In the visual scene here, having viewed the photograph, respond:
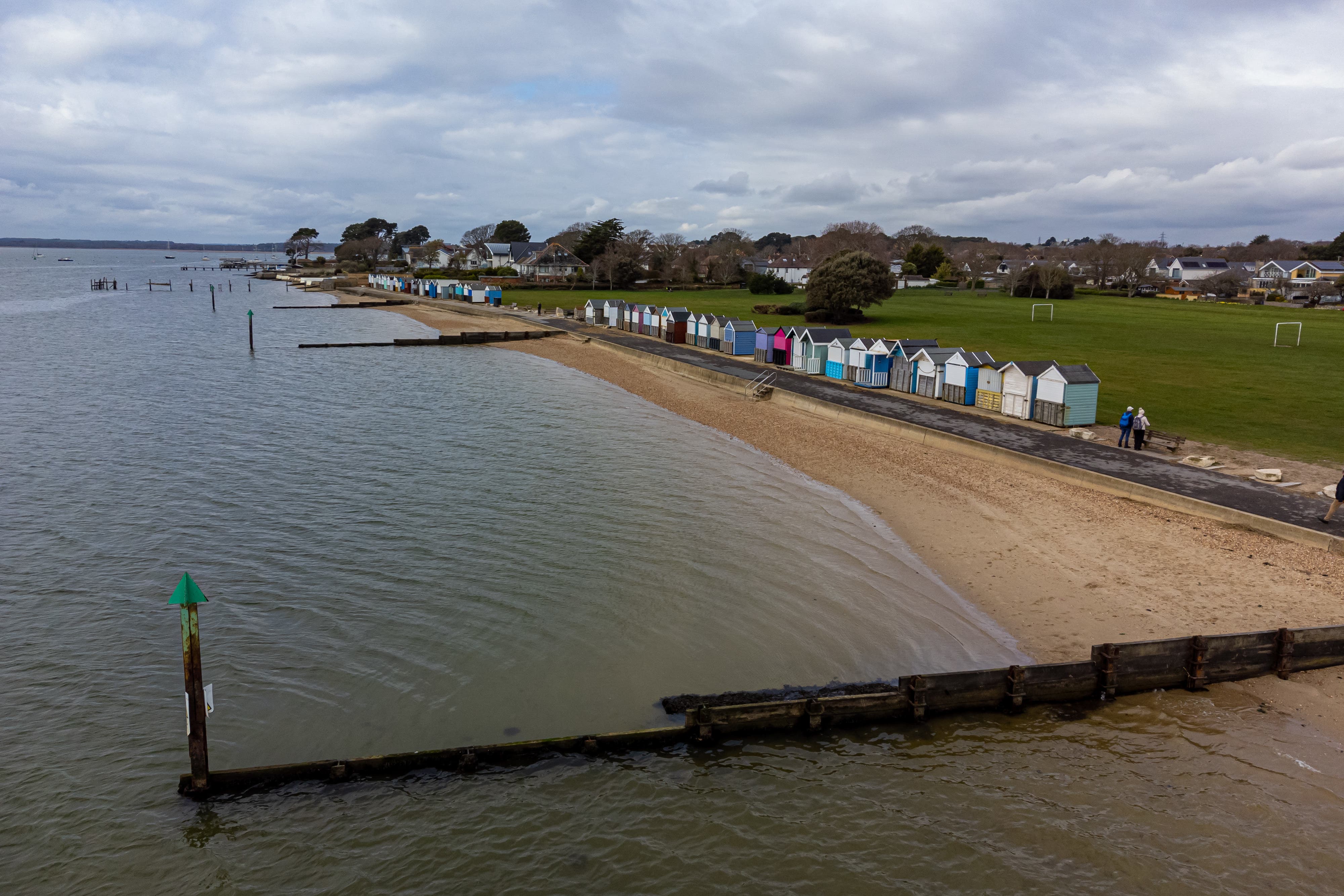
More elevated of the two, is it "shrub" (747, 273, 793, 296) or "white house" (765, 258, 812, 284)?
"white house" (765, 258, 812, 284)

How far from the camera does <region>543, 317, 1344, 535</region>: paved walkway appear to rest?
1964cm

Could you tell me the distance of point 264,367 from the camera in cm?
4897

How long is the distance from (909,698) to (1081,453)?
15.5 meters

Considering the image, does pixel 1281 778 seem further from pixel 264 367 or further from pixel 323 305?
pixel 323 305

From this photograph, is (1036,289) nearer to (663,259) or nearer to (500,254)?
(663,259)

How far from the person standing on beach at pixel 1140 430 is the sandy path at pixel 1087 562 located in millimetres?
4541

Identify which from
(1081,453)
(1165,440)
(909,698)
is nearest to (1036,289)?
(1165,440)

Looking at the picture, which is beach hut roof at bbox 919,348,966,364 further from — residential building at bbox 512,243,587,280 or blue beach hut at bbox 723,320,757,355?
residential building at bbox 512,243,587,280

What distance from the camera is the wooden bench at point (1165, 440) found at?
82.3ft

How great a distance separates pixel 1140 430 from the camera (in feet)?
83.1

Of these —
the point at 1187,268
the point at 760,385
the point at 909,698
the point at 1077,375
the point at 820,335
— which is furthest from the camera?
the point at 1187,268

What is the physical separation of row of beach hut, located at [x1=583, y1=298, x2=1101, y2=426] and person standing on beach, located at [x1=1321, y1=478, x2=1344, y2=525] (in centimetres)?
1036

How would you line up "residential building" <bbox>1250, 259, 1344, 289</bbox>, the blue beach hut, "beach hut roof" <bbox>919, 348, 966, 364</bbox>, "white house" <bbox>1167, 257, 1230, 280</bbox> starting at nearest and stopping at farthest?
1. "beach hut roof" <bbox>919, 348, 966, 364</bbox>
2. the blue beach hut
3. "residential building" <bbox>1250, 259, 1344, 289</bbox>
4. "white house" <bbox>1167, 257, 1230, 280</bbox>

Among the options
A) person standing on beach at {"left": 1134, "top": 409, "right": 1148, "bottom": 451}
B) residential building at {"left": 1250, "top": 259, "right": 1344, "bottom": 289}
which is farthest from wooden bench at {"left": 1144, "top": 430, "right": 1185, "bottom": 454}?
residential building at {"left": 1250, "top": 259, "right": 1344, "bottom": 289}
